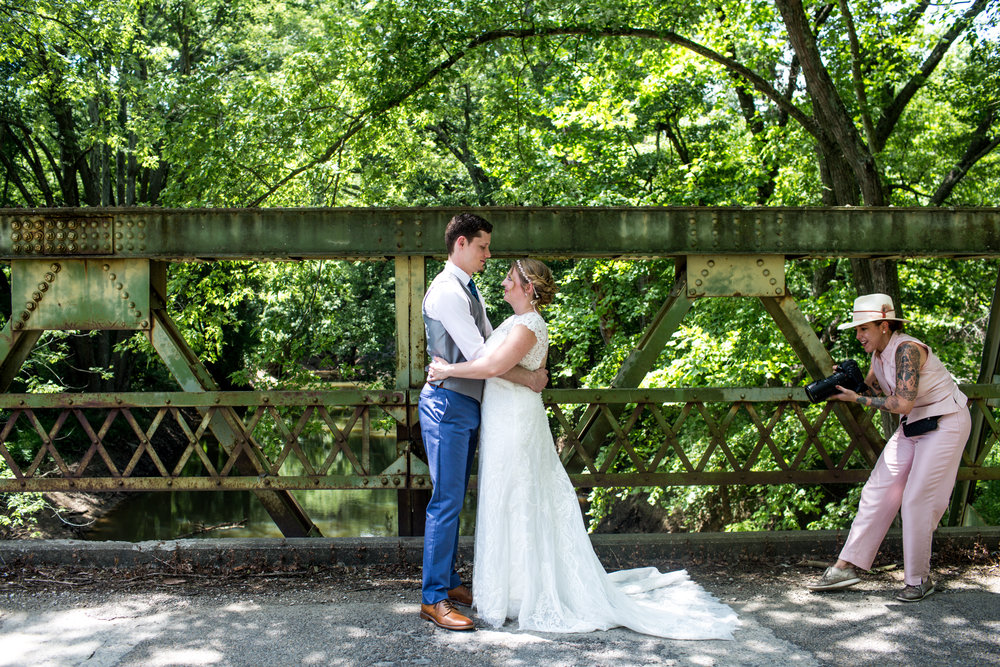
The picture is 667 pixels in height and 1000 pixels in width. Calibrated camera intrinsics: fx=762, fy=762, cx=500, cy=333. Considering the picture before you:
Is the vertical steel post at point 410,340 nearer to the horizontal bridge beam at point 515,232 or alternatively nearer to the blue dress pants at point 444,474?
the horizontal bridge beam at point 515,232

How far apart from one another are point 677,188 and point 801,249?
26.1ft

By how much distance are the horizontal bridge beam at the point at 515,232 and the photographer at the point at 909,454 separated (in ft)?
2.50

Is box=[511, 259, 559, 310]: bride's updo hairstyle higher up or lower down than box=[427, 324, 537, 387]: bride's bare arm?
higher up

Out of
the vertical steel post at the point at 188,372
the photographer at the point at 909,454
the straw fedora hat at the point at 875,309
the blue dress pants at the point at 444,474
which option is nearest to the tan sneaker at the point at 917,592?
the photographer at the point at 909,454

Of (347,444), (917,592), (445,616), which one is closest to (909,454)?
(917,592)

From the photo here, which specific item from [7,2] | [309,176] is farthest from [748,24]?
[7,2]

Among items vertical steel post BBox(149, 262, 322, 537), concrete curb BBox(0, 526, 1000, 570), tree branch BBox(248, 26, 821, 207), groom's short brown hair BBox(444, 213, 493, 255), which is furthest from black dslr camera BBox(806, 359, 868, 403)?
tree branch BBox(248, 26, 821, 207)

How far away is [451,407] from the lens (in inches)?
161

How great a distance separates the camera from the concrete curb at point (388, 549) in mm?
4953

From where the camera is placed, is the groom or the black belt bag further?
the black belt bag

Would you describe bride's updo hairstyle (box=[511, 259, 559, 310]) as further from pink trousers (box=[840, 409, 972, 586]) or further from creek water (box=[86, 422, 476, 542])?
creek water (box=[86, 422, 476, 542])

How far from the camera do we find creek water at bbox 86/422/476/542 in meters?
16.0

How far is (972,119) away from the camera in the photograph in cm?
1095

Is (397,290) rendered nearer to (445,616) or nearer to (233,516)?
(445,616)
